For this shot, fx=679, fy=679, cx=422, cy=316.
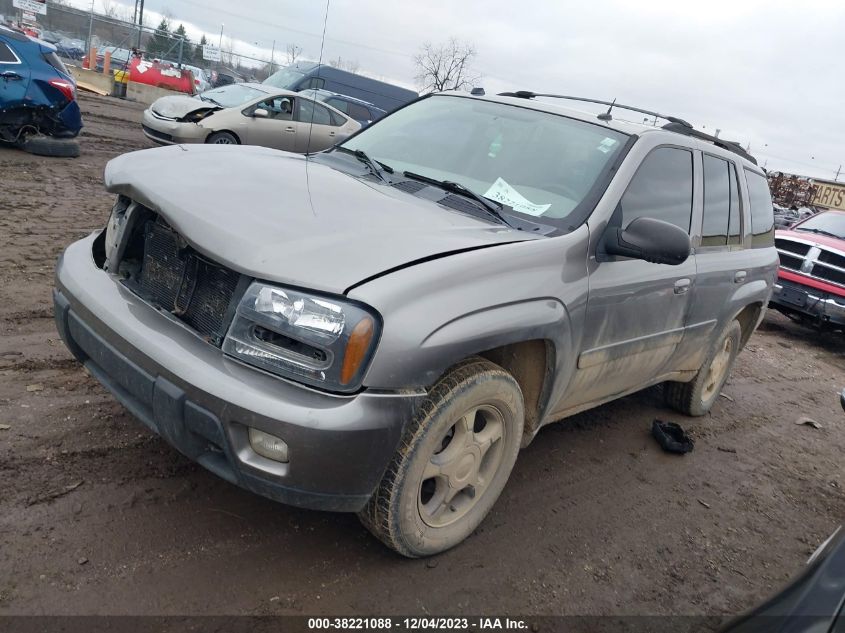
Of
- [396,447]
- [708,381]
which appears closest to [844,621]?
[396,447]

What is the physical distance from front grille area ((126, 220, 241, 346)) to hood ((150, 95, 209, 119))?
10.6 m

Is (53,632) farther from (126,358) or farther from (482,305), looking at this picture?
(482,305)

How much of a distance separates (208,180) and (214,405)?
107 centimetres

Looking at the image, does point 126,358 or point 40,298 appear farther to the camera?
point 40,298

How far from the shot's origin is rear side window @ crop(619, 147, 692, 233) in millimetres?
3424

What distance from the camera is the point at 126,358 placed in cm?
254

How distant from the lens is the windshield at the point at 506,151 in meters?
3.29

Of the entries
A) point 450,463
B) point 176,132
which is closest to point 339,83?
point 176,132

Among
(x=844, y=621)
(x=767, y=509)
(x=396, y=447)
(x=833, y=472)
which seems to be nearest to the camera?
(x=844, y=621)

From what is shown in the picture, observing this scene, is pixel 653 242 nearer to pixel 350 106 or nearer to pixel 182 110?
pixel 182 110

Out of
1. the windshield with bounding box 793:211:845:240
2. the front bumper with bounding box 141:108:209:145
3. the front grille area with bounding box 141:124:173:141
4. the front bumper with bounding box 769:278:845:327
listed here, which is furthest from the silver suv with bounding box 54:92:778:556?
the front grille area with bounding box 141:124:173:141

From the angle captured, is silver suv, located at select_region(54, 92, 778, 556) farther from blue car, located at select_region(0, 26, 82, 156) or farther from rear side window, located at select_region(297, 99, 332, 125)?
rear side window, located at select_region(297, 99, 332, 125)

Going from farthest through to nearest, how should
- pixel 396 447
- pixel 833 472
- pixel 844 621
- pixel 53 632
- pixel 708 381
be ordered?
pixel 708 381 < pixel 833 472 < pixel 396 447 < pixel 53 632 < pixel 844 621

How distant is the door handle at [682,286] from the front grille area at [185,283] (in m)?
2.46
